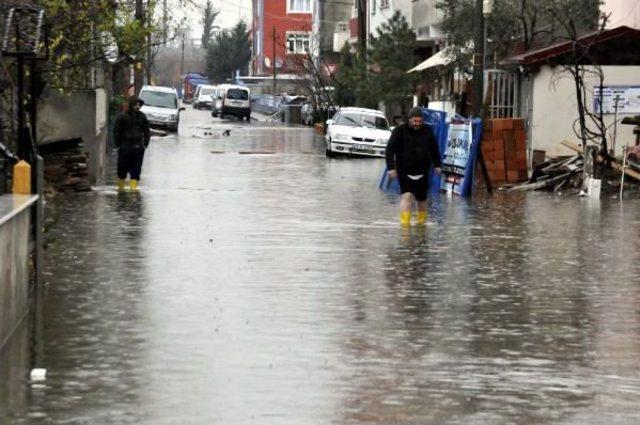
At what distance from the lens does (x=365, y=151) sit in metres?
43.9

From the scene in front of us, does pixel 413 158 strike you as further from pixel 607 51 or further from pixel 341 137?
pixel 341 137

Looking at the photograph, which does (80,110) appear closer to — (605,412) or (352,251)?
(352,251)

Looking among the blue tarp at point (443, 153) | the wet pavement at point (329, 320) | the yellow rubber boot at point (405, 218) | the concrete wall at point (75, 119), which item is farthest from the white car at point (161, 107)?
the yellow rubber boot at point (405, 218)

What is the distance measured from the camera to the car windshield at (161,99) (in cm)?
6119

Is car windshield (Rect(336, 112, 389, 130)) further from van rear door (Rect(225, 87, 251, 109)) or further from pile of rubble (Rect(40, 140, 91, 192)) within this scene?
van rear door (Rect(225, 87, 251, 109))

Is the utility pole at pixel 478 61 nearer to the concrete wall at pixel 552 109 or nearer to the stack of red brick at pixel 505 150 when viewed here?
the concrete wall at pixel 552 109

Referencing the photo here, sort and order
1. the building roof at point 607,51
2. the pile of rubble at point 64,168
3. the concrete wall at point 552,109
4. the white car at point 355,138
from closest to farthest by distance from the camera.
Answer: the pile of rubble at point 64,168 < the building roof at point 607,51 < the concrete wall at point 552,109 < the white car at point 355,138

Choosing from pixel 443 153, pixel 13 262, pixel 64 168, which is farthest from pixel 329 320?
pixel 443 153

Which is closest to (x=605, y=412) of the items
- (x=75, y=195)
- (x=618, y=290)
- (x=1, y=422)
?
(x=1, y=422)

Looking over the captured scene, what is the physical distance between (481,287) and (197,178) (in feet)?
59.2

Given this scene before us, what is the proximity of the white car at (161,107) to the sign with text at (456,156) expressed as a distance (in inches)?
1242

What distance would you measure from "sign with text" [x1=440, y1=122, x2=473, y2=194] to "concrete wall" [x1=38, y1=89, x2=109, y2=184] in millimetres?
6317

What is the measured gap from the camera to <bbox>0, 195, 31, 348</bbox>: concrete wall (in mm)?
10562

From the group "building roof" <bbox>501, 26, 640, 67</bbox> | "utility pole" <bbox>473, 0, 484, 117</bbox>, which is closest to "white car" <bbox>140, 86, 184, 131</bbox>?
"utility pole" <bbox>473, 0, 484, 117</bbox>
